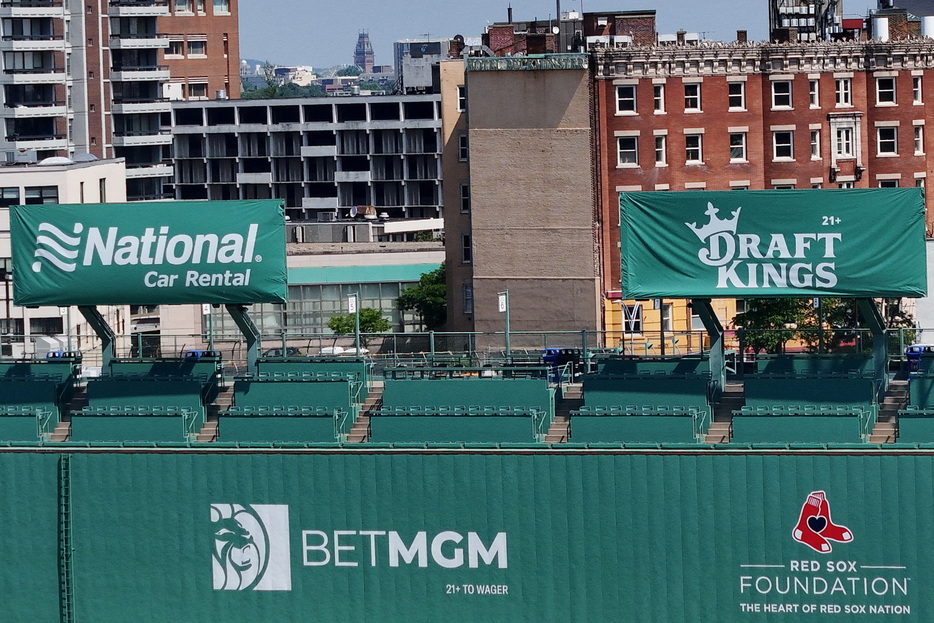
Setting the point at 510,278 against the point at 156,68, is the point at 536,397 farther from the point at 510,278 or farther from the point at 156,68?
the point at 156,68

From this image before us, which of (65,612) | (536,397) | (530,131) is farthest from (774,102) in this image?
(65,612)

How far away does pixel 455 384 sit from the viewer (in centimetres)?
4481

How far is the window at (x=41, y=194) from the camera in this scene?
80.8 meters

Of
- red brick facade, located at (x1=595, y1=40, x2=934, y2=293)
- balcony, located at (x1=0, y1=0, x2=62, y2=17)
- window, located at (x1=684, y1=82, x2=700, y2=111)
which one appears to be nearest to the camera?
red brick facade, located at (x1=595, y1=40, x2=934, y2=293)

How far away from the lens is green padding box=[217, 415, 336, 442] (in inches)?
1679

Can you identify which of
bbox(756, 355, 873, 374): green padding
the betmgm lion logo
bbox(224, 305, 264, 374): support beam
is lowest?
the betmgm lion logo

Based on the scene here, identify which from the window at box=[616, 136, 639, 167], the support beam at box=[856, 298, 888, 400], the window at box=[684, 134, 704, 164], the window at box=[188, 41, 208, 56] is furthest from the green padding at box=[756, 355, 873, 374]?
the window at box=[188, 41, 208, 56]

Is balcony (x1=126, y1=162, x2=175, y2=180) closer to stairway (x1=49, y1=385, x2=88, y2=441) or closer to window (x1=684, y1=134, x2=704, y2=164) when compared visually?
window (x1=684, y1=134, x2=704, y2=164)

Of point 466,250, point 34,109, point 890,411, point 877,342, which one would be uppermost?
point 34,109

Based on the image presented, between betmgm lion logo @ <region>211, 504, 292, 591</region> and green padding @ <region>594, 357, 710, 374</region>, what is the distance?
1315 centimetres

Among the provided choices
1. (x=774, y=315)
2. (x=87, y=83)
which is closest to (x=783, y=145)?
(x=774, y=315)

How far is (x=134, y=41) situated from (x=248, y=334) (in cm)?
7748

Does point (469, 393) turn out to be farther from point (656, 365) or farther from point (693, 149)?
point (693, 149)

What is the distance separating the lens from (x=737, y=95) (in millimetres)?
74438
